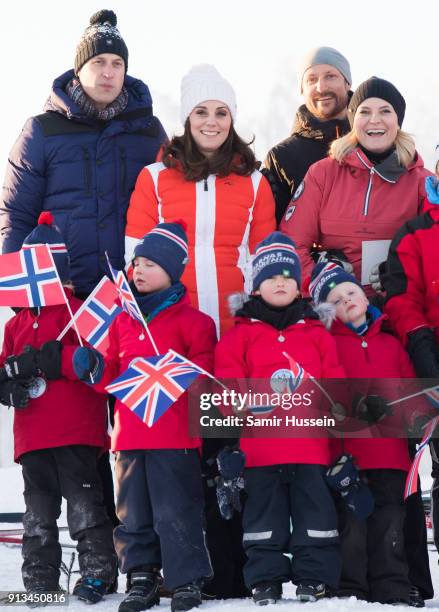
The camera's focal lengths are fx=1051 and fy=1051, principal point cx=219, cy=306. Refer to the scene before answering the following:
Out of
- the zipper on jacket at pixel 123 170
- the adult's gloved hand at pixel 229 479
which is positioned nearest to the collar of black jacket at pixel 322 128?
the zipper on jacket at pixel 123 170

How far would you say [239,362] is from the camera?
4551mm

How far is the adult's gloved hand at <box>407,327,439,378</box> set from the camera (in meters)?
4.69

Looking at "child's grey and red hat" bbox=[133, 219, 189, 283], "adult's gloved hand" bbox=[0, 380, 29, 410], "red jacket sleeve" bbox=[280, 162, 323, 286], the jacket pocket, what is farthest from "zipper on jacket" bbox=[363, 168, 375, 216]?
"adult's gloved hand" bbox=[0, 380, 29, 410]

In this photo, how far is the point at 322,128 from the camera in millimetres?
5871

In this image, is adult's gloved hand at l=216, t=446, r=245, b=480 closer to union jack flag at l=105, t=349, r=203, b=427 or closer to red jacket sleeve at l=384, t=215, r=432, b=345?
union jack flag at l=105, t=349, r=203, b=427

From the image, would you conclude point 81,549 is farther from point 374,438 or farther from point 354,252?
point 354,252

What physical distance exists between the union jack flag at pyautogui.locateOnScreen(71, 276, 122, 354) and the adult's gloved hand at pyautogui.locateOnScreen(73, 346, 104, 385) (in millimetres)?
170

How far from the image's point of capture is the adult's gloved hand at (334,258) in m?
5.11

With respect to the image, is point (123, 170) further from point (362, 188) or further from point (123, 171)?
point (362, 188)

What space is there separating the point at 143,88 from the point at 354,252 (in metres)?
1.45

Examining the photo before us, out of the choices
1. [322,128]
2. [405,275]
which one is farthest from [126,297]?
[322,128]

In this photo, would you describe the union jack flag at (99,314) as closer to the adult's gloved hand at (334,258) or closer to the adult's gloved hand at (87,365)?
the adult's gloved hand at (87,365)

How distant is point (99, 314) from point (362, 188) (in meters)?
1.47

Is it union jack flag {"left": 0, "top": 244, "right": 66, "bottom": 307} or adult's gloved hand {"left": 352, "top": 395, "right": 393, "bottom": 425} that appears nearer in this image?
adult's gloved hand {"left": 352, "top": 395, "right": 393, "bottom": 425}
